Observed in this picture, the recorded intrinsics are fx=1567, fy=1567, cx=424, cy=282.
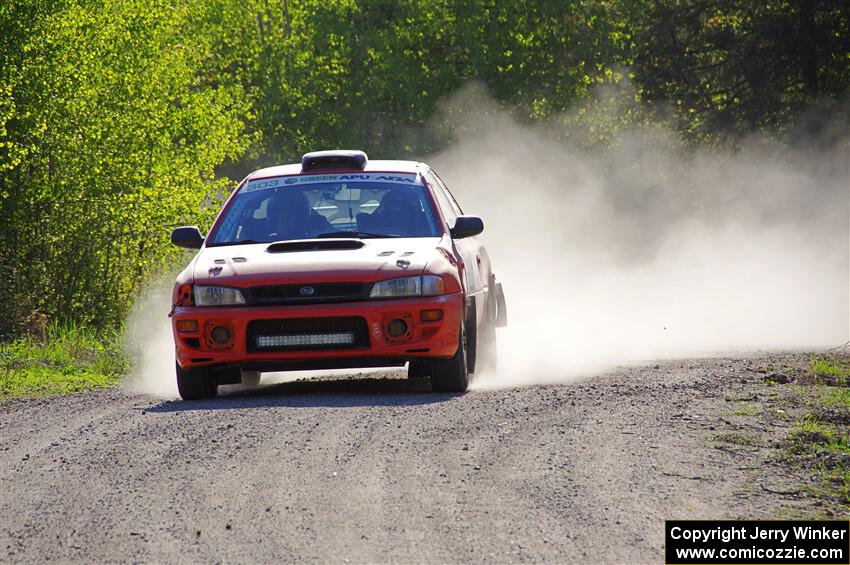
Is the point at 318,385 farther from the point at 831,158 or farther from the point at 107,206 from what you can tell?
the point at 831,158

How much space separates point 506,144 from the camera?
47.1 m

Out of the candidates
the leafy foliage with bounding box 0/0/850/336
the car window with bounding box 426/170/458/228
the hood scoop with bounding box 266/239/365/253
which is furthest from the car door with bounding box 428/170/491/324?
the leafy foliage with bounding box 0/0/850/336

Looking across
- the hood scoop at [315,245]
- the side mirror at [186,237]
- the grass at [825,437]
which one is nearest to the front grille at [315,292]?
the hood scoop at [315,245]

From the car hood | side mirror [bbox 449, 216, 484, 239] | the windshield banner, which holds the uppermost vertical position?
the windshield banner

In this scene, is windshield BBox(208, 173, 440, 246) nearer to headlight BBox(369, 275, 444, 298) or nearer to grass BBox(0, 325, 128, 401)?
headlight BBox(369, 275, 444, 298)

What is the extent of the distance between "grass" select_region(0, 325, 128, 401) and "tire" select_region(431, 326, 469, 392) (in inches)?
154

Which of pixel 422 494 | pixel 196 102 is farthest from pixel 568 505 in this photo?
pixel 196 102

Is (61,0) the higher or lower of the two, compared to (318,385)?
higher

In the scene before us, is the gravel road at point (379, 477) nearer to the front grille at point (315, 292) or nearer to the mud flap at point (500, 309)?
the front grille at point (315, 292)

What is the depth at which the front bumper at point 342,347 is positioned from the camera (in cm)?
1055

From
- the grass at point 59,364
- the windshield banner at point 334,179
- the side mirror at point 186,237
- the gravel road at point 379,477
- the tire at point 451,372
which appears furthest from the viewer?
the grass at point 59,364

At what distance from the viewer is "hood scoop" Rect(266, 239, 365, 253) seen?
1114 centimetres

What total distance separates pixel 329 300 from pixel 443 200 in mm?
2354

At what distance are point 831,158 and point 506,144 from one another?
13419 millimetres
